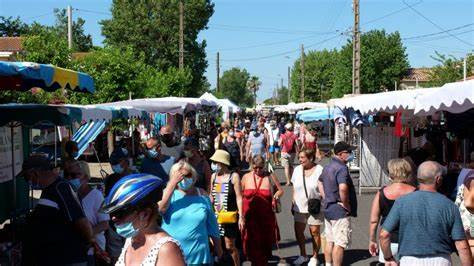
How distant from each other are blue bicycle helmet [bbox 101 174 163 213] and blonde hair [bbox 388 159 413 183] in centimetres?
337

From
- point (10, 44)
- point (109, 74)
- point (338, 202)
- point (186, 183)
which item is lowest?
point (338, 202)

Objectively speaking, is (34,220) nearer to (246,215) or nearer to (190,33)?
(246,215)

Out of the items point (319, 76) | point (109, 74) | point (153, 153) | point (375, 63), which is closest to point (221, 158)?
point (153, 153)

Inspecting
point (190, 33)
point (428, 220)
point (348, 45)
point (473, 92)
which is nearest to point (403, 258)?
point (428, 220)

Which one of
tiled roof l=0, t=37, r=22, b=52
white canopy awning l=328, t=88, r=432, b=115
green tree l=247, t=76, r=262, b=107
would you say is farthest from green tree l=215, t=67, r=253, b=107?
white canopy awning l=328, t=88, r=432, b=115

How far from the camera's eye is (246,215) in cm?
761

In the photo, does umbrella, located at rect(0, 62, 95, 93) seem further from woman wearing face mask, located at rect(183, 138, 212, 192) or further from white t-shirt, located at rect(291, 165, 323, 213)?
white t-shirt, located at rect(291, 165, 323, 213)

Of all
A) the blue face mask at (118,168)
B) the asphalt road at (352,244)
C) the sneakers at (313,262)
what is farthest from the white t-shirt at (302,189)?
the blue face mask at (118,168)

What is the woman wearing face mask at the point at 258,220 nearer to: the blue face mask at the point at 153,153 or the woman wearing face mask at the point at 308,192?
the woman wearing face mask at the point at 308,192

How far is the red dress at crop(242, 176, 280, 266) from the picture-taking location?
297 inches

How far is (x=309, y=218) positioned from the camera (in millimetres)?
8195

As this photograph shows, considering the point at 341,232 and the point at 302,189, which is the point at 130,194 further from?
the point at 302,189

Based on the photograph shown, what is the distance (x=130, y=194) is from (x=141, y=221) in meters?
0.14

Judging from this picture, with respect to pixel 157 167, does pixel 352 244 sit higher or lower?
lower
